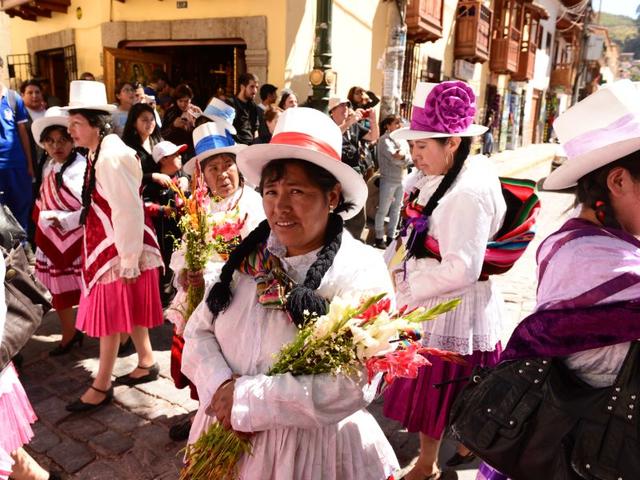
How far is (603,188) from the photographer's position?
1720 mm

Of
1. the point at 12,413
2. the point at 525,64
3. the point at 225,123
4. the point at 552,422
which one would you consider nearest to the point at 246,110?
the point at 225,123

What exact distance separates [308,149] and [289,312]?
605 mm

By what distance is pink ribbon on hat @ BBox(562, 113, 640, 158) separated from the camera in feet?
5.38

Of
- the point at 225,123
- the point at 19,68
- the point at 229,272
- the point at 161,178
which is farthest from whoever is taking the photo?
the point at 19,68

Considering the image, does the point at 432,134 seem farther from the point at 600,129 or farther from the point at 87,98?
the point at 87,98

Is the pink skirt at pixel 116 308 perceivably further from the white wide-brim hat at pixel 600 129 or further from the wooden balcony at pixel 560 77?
the wooden balcony at pixel 560 77

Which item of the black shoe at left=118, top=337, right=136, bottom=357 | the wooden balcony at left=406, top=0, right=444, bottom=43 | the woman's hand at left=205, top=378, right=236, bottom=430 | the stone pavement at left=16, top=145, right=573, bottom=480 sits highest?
the wooden balcony at left=406, top=0, right=444, bottom=43

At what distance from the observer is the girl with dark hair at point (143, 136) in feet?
15.3

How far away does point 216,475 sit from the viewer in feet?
5.84

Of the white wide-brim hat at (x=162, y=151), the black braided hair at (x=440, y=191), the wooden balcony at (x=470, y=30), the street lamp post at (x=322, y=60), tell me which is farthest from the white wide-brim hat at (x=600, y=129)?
the wooden balcony at (x=470, y=30)

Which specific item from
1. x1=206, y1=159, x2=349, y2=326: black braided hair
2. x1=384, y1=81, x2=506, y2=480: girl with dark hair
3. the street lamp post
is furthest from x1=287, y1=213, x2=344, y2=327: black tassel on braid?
the street lamp post

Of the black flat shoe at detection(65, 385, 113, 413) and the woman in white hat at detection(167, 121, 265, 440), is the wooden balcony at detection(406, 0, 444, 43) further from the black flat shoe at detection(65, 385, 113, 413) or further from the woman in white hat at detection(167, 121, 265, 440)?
the black flat shoe at detection(65, 385, 113, 413)

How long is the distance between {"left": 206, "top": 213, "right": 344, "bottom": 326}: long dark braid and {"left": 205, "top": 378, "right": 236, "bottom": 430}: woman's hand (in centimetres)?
31

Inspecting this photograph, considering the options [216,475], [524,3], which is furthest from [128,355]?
[524,3]
